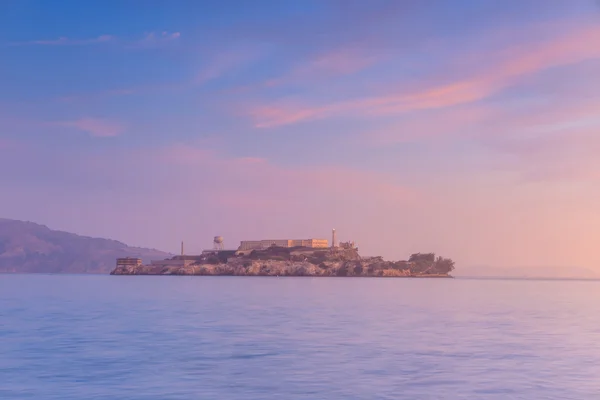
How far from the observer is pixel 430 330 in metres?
51.0

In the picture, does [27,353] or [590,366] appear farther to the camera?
[27,353]

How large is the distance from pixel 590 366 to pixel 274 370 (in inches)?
610

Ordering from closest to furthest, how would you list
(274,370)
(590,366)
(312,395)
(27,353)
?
(312,395)
(274,370)
(590,366)
(27,353)

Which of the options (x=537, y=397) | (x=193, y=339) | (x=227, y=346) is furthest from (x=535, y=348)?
(x=193, y=339)

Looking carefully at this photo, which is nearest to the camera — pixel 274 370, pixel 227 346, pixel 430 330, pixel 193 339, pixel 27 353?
pixel 274 370

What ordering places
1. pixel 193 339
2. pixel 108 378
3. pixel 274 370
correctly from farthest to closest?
pixel 193 339 → pixel 274 370 → pixel 108 378

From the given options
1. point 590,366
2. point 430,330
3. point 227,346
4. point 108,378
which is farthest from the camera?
point 430,330

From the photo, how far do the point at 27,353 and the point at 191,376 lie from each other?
40.5 ft

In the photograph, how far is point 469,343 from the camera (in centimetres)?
4272

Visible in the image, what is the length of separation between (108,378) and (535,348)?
81.0 ft

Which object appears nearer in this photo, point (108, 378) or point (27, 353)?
point (108, 378)

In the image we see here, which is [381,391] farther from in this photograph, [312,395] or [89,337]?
[89,337]

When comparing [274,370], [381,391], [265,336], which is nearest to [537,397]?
[381,391]

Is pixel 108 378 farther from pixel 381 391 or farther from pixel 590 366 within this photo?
pixel 590 366
